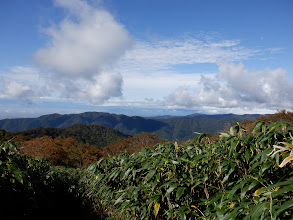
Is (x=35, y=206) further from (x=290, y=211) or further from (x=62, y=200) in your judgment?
(x=290, y=211)

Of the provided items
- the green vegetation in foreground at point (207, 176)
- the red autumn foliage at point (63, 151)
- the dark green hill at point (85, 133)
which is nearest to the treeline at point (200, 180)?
the green vegetation in foreground at point (207, 176)

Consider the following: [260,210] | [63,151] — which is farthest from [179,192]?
[63,151]

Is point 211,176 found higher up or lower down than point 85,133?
higher up

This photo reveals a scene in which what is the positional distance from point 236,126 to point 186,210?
93cm

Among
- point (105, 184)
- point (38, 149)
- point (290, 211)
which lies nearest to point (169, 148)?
point (105, 184)

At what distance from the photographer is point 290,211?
98cm

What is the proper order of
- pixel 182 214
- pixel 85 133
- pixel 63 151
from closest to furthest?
pixel 182 214 < pixel 63 151 < pixel 85 133

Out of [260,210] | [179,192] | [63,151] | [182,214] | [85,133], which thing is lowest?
[85,133]

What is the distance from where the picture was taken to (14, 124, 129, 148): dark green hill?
155 ft

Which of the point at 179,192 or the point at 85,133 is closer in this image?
the point at 179,192

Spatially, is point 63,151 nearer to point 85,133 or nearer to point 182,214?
point 182,214

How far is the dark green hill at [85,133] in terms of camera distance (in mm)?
47156

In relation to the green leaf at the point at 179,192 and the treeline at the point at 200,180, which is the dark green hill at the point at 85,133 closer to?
the treeline at the point at 200,180

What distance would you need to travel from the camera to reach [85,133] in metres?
56.2
